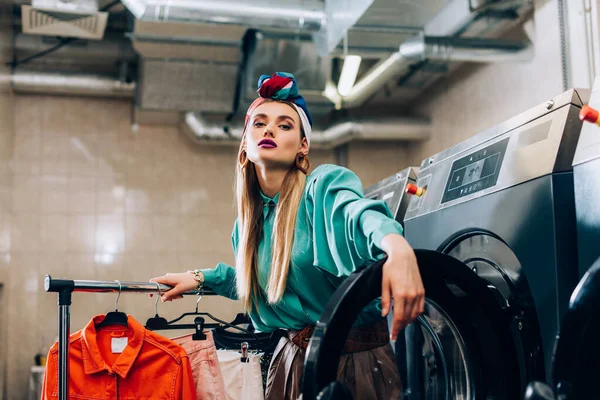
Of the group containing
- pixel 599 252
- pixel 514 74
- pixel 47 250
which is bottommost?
pixel 599 252

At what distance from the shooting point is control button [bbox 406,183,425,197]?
6.09 ft

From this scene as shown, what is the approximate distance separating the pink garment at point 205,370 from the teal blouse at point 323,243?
325mm

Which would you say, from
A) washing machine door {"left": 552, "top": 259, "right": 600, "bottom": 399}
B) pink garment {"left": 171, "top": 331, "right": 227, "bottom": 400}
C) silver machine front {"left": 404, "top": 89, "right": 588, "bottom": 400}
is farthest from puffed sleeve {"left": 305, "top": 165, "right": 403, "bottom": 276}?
pink garment {"left": 171, "top": 331, "right": 227, "bottom": 400}

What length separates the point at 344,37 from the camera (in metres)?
3.90

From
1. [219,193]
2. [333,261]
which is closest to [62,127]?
[219,193]

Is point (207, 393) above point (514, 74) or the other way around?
the other way around

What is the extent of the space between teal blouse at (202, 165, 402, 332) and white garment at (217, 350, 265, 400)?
33 cm

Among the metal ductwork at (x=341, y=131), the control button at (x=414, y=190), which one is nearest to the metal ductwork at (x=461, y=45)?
the metal ductwork at (x=341, y=131)

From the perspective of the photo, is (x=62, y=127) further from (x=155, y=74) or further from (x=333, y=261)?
(x=333, y=261)

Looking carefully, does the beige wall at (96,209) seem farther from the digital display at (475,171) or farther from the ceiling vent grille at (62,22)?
the digital display at (475,171)

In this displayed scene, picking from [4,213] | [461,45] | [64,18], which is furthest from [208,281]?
[4,213]

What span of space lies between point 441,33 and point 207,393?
10.6 ft

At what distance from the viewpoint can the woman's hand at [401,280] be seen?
103 cm

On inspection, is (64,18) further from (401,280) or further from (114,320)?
(401,280)
